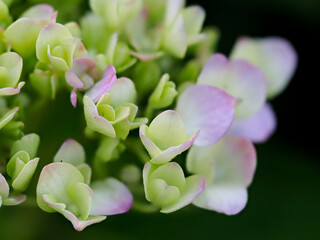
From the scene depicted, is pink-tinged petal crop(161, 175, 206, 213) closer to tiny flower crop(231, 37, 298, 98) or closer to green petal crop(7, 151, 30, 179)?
green petal crop(7, 151, 30, 179)

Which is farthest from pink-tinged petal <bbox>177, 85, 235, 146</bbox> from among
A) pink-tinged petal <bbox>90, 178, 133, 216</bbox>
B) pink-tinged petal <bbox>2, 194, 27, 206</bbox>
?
pink-tinged petal <bbox>2, 194, 27, 206</bbox>

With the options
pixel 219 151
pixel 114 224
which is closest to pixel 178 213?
pixel 114 224

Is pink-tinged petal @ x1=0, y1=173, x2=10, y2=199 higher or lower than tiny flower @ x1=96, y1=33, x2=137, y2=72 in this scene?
lower

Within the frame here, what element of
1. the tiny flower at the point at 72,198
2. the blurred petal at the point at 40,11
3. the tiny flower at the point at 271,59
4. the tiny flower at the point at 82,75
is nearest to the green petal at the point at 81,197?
the tiny flower at the point at 72,198

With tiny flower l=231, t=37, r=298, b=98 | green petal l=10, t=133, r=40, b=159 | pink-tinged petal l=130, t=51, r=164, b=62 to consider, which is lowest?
tiny flower l=231, t=37, r=298, b=98

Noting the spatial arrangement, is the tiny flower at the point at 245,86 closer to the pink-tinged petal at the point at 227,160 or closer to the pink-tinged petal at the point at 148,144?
the pink-tinged petal at the point at 227,160

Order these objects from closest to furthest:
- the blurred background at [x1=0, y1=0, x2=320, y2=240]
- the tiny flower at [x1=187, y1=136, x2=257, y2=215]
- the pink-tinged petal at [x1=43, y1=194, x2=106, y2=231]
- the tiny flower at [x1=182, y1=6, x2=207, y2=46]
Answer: the pink-tinged petal at [x1=43, y1=194, x2=106, y2=231] < the tiny flower at [x1=187, y1=136, x2=257, y2=215] < the tiny flower at [x1=182, y1=6, x2=207, y2=46] < the blurred background at [x1=0, y1=0, x2=320, y2=240]

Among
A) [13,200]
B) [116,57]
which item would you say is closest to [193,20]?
[116,57]

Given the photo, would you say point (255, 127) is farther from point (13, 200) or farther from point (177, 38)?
point (13, 200)
